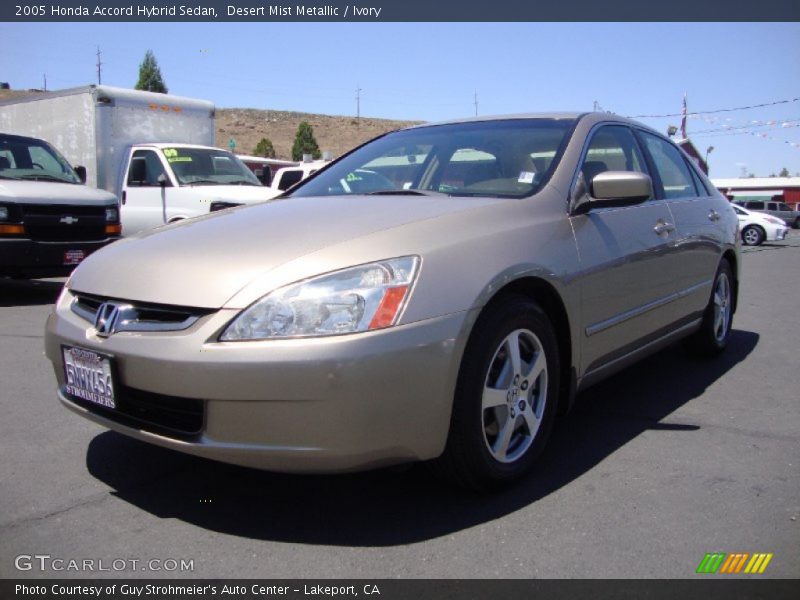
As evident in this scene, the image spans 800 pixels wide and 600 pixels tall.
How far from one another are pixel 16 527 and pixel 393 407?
142 cm

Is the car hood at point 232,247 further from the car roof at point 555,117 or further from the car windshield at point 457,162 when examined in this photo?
the car roof at point 555,117

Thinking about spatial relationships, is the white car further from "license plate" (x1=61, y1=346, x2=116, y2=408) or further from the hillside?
the hillside

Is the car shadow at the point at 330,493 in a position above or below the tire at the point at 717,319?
below

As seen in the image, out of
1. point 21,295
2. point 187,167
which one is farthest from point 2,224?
point 187,167

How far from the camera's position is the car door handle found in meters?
3.97

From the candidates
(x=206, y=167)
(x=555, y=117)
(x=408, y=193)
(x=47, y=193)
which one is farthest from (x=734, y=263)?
(x=206, y=167)

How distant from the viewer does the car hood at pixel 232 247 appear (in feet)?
8.21

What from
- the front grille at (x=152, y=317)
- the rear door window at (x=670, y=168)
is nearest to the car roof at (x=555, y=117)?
the rear door window at (x=670, y=168)

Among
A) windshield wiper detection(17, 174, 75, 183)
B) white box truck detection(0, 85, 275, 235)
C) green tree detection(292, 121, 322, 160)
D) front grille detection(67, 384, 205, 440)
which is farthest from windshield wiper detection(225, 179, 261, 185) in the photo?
green tree detection(292, 121, 322, 160)

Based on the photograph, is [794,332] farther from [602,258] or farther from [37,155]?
[37,155]

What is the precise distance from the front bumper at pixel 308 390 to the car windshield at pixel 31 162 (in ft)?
22.3

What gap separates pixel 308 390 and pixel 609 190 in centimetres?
176

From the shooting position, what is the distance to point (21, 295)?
858 cm

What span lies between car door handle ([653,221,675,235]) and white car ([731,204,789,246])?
2292 cm
